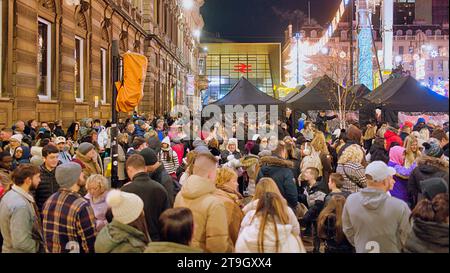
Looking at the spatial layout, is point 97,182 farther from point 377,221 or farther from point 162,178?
point 377,221

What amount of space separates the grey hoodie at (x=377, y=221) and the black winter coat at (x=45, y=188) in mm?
3876

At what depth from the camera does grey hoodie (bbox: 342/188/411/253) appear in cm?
416

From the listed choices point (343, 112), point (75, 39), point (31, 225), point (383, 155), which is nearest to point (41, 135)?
point (31, 225)

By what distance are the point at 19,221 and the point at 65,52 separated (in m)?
14.1

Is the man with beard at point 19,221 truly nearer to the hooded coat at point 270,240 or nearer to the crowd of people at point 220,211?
the crowd of people at point 220,211

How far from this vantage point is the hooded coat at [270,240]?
12.6 ft

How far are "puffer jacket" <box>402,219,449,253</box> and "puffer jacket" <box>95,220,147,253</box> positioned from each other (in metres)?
2.02

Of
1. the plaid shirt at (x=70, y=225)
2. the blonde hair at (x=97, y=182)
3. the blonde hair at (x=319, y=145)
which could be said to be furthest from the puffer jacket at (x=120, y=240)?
the blonde hair at (x=319, y=145)

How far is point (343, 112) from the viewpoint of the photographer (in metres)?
19.2

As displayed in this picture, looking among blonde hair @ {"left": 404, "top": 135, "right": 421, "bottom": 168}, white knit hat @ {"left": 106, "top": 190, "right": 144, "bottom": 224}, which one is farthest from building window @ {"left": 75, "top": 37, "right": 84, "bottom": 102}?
white knit hat @ {"left": 106, "top": 190, "right": 144, "bottom": 224}

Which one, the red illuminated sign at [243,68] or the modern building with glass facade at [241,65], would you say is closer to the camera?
the modern building with glass facade at [241,65]

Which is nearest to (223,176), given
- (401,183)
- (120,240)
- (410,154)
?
(120,240)

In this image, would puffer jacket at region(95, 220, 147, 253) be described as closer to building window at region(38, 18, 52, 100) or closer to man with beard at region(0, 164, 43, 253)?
man with beard at region(0, 164, 43, 253)
